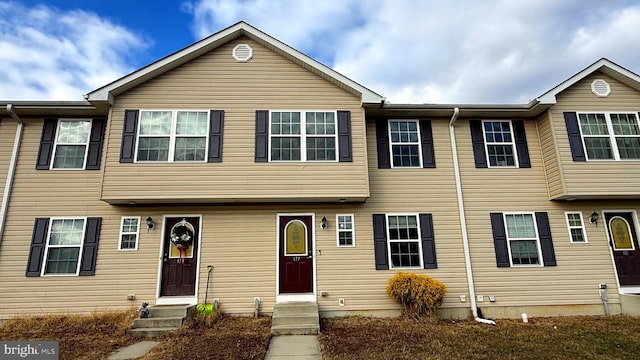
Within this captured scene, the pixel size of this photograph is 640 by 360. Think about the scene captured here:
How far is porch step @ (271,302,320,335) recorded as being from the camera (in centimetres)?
546

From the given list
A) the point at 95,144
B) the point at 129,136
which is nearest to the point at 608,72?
the point at 129,136

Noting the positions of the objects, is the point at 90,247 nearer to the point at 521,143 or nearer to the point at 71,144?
the point at 71,144

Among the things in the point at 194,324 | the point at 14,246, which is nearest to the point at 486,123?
the point at 194,324

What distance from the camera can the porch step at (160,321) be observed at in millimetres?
5500

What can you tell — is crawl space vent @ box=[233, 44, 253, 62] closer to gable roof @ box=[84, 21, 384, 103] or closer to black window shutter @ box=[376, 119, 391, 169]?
gable roof @ box=[84, 21, 384, 103]

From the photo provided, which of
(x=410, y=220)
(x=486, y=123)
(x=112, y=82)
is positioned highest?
(x=112, y=82)

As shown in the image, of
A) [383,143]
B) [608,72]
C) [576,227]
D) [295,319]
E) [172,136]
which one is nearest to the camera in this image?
[295,319]

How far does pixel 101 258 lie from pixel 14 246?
201 cm

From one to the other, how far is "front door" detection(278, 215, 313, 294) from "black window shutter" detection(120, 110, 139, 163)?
12.6ft

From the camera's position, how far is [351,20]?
11.6 m

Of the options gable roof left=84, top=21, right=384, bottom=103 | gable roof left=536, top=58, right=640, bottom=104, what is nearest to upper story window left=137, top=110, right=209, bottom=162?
gable roof left=84, top=21, right=384, bottom=103

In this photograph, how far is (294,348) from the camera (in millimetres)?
4684

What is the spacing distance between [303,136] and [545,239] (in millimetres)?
6762

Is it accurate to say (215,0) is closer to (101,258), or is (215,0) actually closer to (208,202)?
(208,202)
